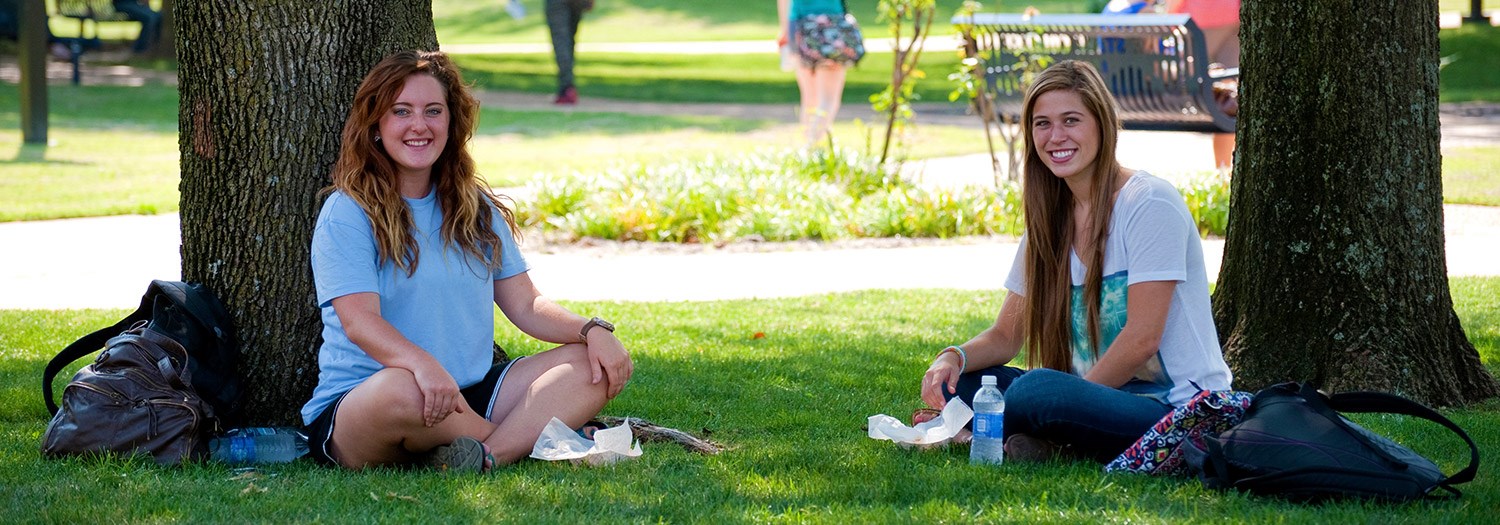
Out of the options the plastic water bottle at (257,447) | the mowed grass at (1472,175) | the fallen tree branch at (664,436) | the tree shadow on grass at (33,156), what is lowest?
the fallen tree branch at (664,436)

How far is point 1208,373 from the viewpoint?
151 inches

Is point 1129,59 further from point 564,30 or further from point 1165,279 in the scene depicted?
point 564,30

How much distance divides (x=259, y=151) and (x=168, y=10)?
2136 centimetres

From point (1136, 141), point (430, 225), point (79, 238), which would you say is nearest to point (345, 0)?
point (430, 225)

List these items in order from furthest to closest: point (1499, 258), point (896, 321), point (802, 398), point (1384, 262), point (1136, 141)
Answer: point (1136, 141) < point (1499, 258) < point (896, 321) < point (802, 398) < point (1384, 262)

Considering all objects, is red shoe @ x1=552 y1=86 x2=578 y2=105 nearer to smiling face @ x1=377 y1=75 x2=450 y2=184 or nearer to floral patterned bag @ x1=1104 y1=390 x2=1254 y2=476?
smiling face @ x1=377 y1=75 x2=450 y2=184

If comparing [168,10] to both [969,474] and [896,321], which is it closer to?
[896,321]

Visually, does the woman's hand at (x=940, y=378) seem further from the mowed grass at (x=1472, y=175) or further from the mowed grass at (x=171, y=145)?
the mowed grass at (x=1472, y=175)

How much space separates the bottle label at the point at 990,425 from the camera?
12.7 feet

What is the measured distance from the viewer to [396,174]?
13.2 ft

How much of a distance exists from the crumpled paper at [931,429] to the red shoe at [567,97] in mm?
14692

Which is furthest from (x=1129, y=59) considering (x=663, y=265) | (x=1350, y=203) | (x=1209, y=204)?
(x=1350, y=203)

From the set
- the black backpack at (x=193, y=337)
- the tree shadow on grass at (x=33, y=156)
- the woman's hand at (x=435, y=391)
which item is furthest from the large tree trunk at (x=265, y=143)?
the tree shadow on grass at (x=33, y=156)

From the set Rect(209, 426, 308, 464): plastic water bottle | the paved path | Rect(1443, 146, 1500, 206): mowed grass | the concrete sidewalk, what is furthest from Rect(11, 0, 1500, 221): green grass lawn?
Rect(209, 426, 308, 464): plastic water bottle
